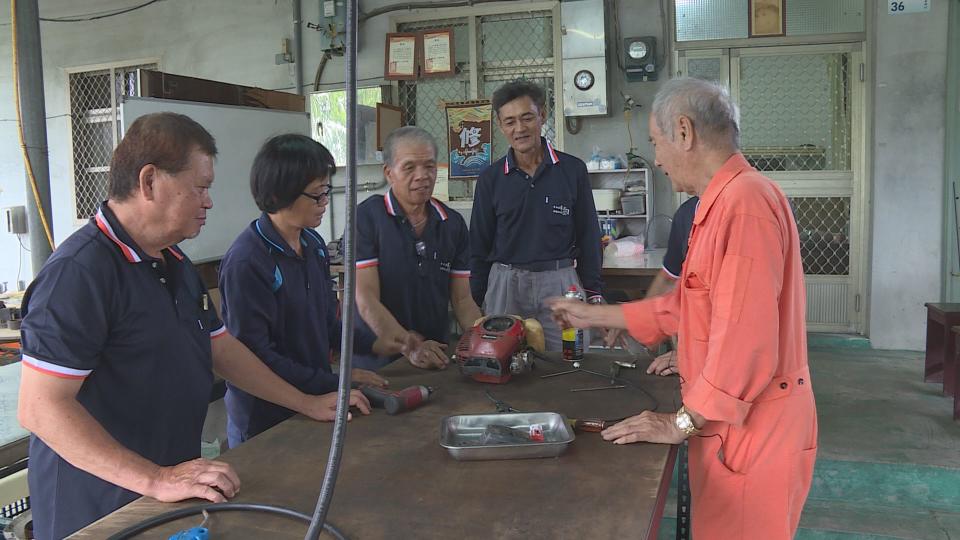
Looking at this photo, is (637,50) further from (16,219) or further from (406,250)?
(16,219)

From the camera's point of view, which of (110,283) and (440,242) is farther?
(440,242)

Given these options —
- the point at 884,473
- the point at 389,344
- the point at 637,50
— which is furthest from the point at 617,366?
the point at 637,50

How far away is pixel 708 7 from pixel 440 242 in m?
4.51

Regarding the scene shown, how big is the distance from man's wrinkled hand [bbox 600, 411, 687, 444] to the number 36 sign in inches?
204

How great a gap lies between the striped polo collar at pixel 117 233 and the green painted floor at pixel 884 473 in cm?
266

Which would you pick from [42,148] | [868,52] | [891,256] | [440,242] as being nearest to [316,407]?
[440,242]

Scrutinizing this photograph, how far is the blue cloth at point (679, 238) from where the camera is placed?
9.70ft

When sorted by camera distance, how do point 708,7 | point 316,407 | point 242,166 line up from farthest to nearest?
point 708,7 → point 242,166 → point 316,407

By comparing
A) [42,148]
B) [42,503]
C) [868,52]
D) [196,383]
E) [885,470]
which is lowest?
[885,470]

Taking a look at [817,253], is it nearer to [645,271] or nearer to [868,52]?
[868,52]

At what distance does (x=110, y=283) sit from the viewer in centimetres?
145

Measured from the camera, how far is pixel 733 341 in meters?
1.56

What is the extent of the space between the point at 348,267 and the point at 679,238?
7.51 ft

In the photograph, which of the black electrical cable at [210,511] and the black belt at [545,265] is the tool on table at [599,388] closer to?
the black electrical cable at [210,511]
